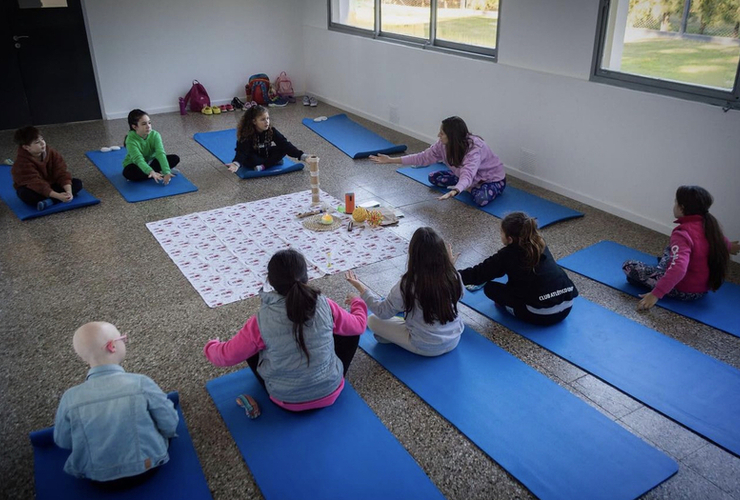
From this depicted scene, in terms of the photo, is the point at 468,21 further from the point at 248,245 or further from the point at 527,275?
the point at 527,275

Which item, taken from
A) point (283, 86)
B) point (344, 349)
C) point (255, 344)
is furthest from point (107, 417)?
point (283, 86)

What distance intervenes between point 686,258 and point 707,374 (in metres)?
0.70

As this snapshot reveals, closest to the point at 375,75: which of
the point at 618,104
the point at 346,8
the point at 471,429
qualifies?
the point at 346,8

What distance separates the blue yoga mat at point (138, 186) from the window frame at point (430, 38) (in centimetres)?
297

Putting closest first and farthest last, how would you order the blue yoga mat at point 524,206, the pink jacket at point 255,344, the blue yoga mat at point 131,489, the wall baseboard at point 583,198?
the blue yoga mat at point 131,489, the pink jacket at point 255,344, the wall baseboard at point 583,198, the blue yoga mat at point 524,206

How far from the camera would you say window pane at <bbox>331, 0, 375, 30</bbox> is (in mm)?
7376

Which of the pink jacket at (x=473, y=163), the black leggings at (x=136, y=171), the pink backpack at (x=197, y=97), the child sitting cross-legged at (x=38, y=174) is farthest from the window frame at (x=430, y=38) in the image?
the child sitting cross-legged at (x=38, y=174)

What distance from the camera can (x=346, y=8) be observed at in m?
7.81

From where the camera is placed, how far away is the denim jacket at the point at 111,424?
6.69 feet

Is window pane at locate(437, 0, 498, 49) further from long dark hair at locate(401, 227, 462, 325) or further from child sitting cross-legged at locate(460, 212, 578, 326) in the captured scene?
long dark hair at locate(401, 227, 462, 325)

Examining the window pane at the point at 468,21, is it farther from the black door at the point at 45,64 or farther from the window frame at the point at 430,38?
the black door at the point at 45,64

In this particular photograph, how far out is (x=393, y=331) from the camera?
3064mm

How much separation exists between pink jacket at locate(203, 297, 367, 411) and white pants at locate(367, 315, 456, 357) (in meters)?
0.29

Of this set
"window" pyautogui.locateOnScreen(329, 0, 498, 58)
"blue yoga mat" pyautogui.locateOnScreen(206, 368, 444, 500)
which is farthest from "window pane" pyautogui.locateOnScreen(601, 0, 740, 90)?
"blue yoga mat" pyautogui.locateOnScreen(206, 368, 444, 500)
